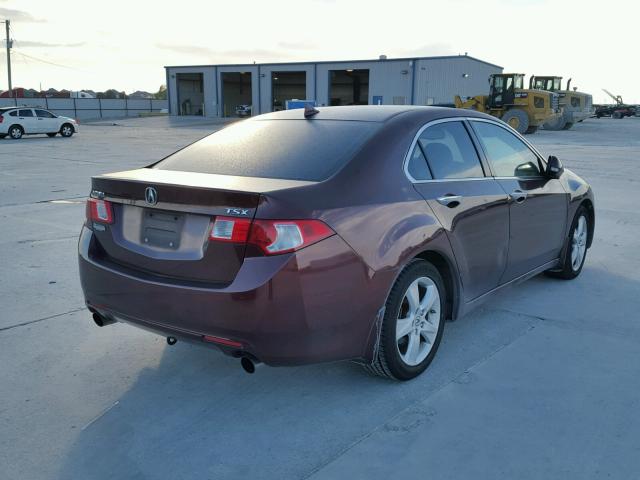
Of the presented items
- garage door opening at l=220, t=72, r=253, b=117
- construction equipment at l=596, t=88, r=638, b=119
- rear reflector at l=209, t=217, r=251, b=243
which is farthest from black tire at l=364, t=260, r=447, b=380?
A: construction equipment at l=596, t=88, r=638, b=119

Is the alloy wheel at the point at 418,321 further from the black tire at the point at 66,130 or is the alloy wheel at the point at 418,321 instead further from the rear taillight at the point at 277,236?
the black tire at the point at 66,130

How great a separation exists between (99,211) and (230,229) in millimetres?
1037

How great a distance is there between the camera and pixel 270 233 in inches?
107

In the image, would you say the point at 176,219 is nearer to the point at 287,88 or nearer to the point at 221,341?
the point at 221,341

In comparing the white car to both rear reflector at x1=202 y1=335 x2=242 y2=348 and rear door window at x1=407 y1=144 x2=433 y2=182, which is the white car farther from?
rear reflector at x1=202 y1=335 x2=242 y2=348

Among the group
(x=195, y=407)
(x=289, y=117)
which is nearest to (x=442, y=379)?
(x=195, y=407)

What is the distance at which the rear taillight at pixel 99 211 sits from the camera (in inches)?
129

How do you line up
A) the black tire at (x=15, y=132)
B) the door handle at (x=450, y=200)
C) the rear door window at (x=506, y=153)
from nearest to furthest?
1. the door handle at (x=450, y=200)
2. the rear door window at (x=506, y=153)
3. the black tire at (x=15, y=132)

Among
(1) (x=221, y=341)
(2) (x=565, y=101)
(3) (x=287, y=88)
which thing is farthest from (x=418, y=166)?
(3) (x=287, y=88)

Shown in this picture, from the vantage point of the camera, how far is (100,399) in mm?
3250

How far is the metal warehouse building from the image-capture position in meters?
48.0

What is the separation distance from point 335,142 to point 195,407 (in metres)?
1.68

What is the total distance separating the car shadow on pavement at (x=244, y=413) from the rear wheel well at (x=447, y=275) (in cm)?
32

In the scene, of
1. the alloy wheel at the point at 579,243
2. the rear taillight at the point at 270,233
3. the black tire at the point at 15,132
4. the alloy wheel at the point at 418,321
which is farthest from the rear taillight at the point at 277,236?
the black tire at the point at 15,132
